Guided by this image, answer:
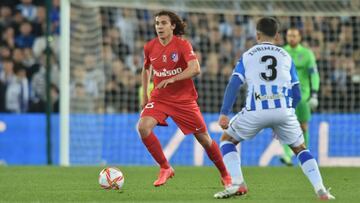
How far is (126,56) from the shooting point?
19.3 meters

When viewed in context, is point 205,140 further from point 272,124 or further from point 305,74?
point 305,74

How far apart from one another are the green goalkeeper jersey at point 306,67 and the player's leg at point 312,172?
636cm

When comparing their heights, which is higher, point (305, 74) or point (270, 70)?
point (270, 70)

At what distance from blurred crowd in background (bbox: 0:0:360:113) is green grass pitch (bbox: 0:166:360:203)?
4065 millimetres

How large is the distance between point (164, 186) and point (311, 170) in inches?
101

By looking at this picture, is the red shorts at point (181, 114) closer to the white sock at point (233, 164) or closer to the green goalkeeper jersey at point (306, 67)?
the white sock at point (233, 164)

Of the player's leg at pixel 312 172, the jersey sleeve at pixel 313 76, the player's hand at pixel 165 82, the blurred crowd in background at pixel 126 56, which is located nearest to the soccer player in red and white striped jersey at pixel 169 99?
the player's hand at pixel 165 82

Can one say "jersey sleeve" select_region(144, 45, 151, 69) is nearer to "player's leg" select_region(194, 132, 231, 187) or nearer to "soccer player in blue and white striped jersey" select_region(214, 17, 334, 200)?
"player's leg" select_region(194, 132, 231, 187)

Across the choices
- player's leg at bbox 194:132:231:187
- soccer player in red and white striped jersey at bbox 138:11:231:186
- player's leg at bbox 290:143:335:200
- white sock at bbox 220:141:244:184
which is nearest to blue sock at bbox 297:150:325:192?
player's leg at bbox 290:143:335:200

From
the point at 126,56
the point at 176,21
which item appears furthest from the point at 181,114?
the point at 126,56

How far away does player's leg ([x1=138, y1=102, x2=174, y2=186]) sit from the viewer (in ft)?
34.0

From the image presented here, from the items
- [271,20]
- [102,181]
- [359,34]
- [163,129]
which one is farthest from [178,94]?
[359,34]

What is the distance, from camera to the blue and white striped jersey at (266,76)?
8734 millimetres

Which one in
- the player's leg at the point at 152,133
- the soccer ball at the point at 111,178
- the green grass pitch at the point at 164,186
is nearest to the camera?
the green grass pitch at the point at 164,186
